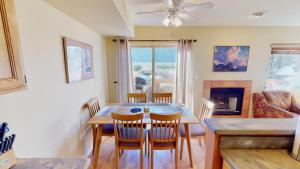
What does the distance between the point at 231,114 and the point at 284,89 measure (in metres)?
1.51

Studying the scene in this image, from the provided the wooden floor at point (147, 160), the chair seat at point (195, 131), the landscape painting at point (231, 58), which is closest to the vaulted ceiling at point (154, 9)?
the landscape painting at point (231, 58)

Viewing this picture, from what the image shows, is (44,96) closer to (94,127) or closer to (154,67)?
(94,127)

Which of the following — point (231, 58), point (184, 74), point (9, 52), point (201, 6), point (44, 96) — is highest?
point (201, 6)

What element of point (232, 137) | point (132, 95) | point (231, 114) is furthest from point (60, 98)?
point (231, 114)

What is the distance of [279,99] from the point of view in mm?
3600

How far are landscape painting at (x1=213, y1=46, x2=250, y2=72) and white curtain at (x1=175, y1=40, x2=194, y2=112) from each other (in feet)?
2.30

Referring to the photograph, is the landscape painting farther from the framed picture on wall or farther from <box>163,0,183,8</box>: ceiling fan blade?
the framed picture on wall

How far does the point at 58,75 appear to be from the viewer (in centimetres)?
167

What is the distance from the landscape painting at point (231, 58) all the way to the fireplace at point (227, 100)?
554 mm

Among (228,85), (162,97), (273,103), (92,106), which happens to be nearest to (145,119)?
(92,106)

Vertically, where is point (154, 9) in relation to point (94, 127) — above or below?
above

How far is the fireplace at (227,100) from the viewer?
12.5 ft

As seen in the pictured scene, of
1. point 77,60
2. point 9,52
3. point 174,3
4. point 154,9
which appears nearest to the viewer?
point 9,52

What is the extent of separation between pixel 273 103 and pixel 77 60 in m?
4.42
